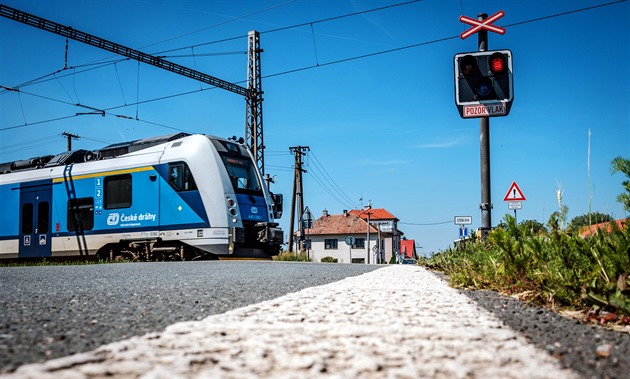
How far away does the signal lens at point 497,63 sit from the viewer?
7.44 metres

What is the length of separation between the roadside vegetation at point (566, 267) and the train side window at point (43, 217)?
1442 centimetres

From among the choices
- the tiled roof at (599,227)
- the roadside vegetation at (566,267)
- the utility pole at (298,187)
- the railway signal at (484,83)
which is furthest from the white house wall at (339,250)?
the tiled roof at (599,227)

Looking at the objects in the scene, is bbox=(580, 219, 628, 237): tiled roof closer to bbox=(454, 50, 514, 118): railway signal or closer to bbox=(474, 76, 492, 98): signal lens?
bbox=(454, 50, 514, 118): railway signal

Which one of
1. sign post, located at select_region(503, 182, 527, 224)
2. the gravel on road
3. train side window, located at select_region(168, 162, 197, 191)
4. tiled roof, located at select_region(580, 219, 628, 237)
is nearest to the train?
train side window, located at select_region(168, 162, 197, 191)

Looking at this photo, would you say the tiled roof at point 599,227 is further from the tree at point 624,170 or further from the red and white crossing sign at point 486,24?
the red and white crossing sign at point 486,24

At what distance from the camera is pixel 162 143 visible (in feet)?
46.6

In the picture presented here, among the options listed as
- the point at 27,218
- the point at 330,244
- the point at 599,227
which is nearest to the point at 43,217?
the point at 27,218

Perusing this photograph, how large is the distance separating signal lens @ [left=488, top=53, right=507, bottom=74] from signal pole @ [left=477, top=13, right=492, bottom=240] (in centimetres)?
37

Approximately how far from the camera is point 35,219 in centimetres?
1623

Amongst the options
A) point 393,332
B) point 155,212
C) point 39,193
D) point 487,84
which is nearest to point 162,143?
point 155,212

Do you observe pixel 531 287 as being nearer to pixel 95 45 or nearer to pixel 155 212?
pixel 155 212

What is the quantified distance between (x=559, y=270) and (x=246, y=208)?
35.7ft

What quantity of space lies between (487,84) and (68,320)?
6.47 m

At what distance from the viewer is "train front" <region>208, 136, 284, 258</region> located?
1357 centimetres
